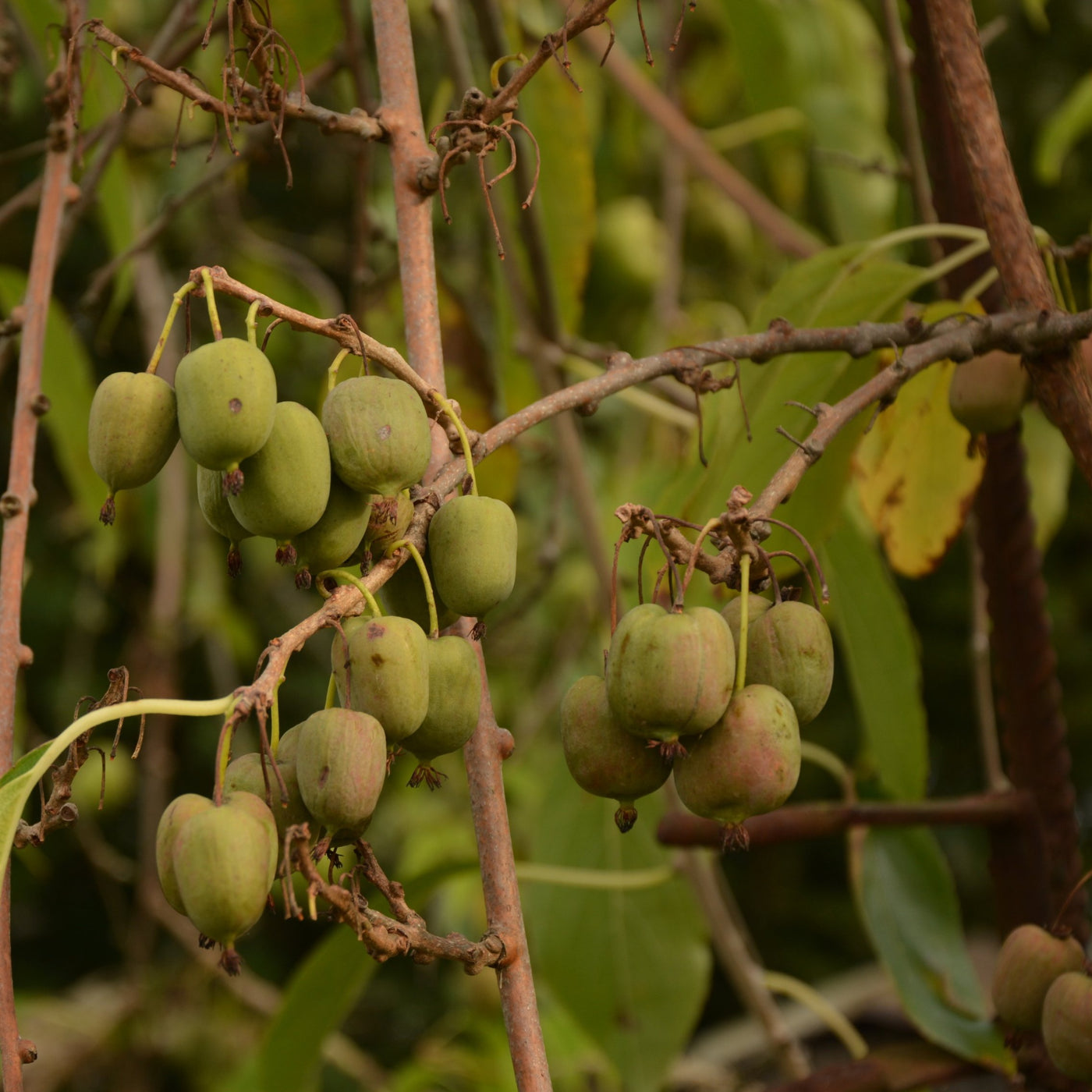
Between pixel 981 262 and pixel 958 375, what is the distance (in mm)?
350

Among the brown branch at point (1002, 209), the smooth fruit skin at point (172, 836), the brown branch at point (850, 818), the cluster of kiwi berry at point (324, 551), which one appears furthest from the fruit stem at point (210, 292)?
the brown branch at point (850, 818)

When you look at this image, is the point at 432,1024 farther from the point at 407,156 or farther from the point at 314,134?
the point at 407,156

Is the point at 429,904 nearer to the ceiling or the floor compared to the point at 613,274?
nearer to the floor

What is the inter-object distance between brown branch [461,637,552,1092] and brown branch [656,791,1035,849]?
44cm

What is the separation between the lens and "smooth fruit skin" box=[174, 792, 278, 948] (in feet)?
1.90

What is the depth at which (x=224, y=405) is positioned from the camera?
2.16 feet

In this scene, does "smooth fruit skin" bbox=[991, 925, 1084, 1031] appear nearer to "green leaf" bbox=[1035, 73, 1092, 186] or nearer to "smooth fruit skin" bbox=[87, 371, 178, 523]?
"smooth fruit skin" bbox=[87, 371, 178, 523]

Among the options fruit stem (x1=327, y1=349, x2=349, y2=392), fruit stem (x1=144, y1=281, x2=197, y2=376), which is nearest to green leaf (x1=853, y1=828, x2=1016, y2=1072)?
fruit stem (x1=327, y1=349, x2=349, y2=392)

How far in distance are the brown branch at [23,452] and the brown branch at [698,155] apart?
3.58 ft

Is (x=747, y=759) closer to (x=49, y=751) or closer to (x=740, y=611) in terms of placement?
(x=740, y=611)

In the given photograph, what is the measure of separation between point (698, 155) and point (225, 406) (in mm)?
1678

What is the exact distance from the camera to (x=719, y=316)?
9.71 feet

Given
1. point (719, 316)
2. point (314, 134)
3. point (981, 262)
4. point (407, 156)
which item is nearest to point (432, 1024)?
point (719, 316)

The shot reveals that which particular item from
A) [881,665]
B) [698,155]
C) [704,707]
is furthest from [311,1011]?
[698,155]
